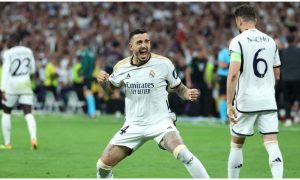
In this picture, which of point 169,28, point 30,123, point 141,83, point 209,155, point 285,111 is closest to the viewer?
point 141,83

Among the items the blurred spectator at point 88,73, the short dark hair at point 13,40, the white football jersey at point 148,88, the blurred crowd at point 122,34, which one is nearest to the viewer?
the white football jersey at point 148,88

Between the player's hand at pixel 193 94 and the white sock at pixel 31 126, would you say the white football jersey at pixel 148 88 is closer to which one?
the player's hand at pixel 193 94

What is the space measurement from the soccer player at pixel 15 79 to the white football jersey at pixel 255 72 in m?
7.19

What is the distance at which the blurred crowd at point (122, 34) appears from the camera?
1092 inches

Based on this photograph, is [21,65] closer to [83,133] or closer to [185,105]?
[83,133]

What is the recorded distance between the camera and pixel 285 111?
23391 millimetres

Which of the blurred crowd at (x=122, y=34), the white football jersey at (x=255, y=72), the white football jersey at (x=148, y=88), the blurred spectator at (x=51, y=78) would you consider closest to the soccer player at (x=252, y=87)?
the white football jersey at (x=255, y=72)

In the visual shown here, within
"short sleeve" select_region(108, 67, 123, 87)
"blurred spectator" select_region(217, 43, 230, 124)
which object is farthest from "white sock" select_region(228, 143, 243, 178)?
"blurred spectator" select_region(217, 43, 230, 124)

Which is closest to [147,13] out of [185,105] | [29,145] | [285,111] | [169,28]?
[169,28]

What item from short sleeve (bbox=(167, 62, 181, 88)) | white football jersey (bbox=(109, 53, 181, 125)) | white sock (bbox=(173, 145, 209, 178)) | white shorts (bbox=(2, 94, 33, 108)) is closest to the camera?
white sock (bbox=(173, 145, 209, 178))

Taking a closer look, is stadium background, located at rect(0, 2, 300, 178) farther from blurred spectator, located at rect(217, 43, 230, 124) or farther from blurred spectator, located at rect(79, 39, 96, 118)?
blurred spectator, located at rect(217, 43, 230, 124)

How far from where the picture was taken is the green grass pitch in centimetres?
1321

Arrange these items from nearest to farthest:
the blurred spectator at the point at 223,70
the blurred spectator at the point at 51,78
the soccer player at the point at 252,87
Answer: the soccer player at the point at 252,87 → the blurred spectator at the point at 223,70 → the blurred spectator at the point at 51,78

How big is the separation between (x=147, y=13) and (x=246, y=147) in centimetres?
1796
